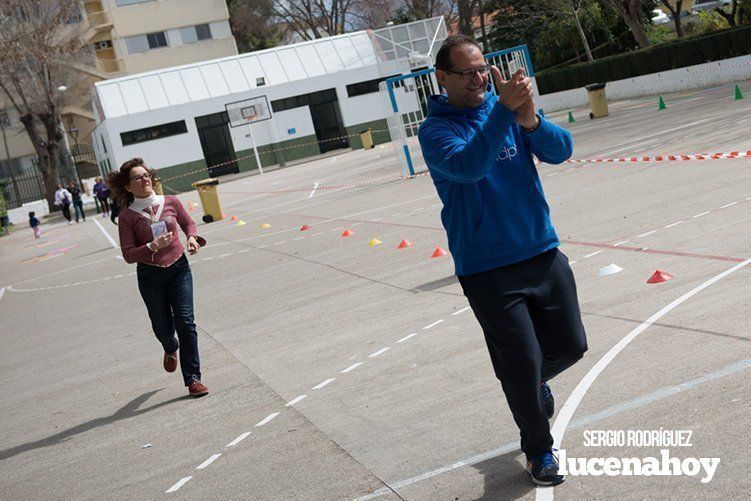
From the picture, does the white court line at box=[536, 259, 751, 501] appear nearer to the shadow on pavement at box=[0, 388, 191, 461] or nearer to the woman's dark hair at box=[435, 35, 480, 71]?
the woman's dark hair at box=[435, 35, 480, 71]

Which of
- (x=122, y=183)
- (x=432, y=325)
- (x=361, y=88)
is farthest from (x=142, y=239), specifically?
(x=361, y=88)

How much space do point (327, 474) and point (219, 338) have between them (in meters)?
4.94

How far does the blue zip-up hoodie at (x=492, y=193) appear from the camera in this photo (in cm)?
433

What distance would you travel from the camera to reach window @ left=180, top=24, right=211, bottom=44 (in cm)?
6788

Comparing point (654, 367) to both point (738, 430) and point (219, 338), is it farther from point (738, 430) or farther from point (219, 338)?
point (219, 338)

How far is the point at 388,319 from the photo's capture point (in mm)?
9031

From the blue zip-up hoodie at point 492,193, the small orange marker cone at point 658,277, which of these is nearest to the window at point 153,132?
the small orange marker cone at point 658,277

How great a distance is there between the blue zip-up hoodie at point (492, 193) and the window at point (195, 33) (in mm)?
66222

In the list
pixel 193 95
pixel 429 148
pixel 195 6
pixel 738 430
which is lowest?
pixel 738 430

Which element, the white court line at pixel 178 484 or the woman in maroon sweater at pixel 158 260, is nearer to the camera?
the white court line at pixel 178 484

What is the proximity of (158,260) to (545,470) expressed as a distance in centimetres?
420

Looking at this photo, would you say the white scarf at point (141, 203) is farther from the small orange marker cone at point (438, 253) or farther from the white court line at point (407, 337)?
the small orange marker cone at point (438, 253)


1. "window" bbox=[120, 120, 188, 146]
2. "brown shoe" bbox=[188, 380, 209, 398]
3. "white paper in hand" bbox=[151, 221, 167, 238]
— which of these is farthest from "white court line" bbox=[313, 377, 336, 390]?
"window" bbox=[120, 120, 188, 146]

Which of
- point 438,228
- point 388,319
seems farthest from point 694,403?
point 438,228
